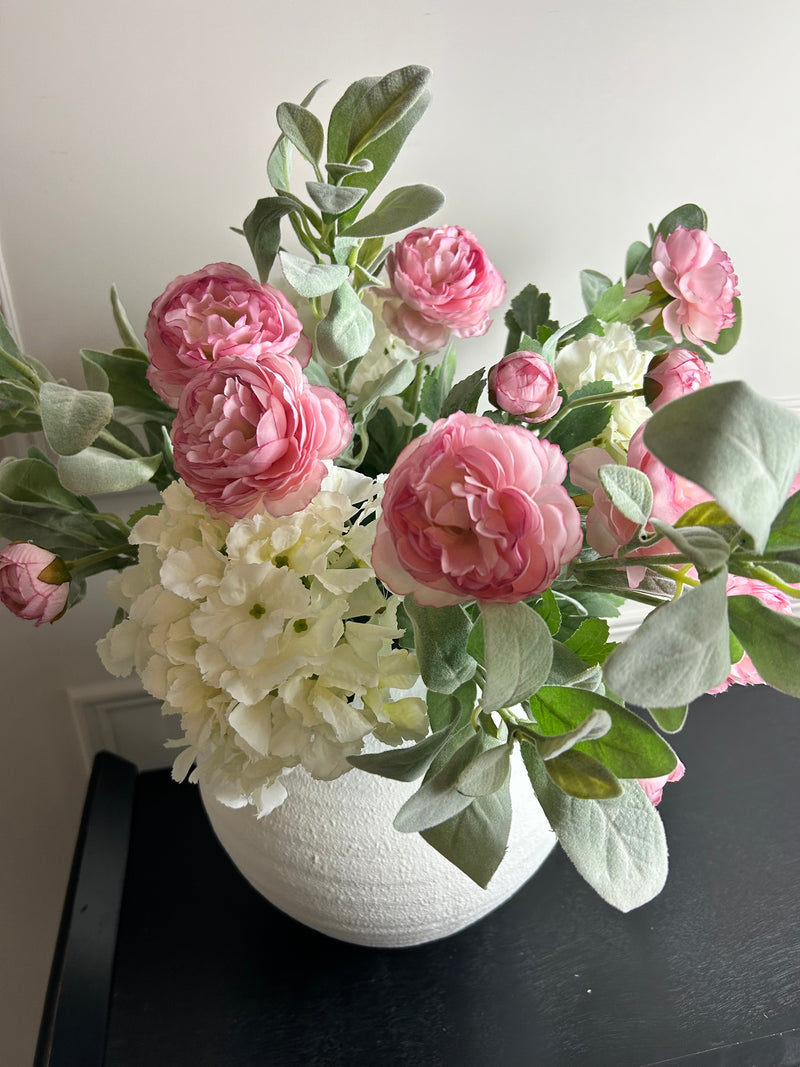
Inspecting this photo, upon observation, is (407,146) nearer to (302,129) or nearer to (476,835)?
(302,129)

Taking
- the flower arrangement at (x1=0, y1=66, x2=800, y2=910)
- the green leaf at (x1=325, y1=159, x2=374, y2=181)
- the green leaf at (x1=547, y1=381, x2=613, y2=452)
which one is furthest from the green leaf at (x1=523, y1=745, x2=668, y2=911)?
the green leaf at (x1=325, y1=159, x2=374, y2=181)

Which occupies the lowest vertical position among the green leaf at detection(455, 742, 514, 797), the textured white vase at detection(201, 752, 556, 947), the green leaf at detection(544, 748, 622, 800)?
the textured white vase at detection(201, 752, 556, 947)

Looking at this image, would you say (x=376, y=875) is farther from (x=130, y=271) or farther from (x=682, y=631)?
(x=130, y=271)

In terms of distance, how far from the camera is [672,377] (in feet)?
1.50

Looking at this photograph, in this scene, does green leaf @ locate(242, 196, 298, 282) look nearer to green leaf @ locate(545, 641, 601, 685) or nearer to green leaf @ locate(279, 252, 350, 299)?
green leaf @ locate(279, 252, 350, 299)

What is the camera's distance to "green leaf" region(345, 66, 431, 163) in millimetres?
408

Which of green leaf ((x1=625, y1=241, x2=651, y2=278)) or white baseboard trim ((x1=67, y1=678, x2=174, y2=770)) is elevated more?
green leaf ((x1=625, y1=241, x2=651, y2=278))

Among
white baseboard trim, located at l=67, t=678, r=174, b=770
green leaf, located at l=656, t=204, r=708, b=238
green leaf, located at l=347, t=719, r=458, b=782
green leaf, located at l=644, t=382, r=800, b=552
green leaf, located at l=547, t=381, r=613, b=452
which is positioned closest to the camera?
green leaf, located at l=644, t=382, r=800, b=552

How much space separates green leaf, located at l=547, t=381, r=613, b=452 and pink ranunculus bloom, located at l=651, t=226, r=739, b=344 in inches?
3.5

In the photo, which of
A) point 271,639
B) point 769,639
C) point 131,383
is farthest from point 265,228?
point 769,639

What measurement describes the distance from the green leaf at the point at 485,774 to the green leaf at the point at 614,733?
0.04 metres

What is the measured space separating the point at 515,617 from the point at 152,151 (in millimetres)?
494

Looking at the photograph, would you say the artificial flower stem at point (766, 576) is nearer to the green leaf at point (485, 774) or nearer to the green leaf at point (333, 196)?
the green leaf at point (485, 774)

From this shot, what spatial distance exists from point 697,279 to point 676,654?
0.32 m
